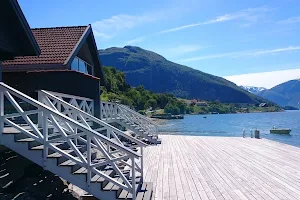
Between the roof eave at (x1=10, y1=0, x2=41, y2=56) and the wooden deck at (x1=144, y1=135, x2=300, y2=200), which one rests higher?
the roof eave at (x1=10, y1=0, x2=41, y2=56)

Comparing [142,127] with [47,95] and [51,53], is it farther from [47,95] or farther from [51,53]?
[47,95]

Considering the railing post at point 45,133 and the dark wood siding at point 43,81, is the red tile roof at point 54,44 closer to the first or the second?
the dark wood siding at point 43,81

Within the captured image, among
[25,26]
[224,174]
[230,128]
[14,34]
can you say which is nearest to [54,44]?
[14,34]

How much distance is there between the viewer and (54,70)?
12523 millimetres

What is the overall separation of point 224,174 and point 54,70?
24.2 feet

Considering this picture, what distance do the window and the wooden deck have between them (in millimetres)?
5100

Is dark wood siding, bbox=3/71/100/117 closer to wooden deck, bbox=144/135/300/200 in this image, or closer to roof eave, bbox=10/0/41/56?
roof eave, bbox=10/0/41/56

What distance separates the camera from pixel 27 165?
7.27 meters

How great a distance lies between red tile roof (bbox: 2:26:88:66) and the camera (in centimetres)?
1265

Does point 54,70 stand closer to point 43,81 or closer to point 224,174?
point 43,81

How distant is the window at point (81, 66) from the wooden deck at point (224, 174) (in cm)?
510

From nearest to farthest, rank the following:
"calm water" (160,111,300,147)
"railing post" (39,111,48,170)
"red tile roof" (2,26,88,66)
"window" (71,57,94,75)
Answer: "railing post" (39,111,48,170)
"red tile roof" (2,26,88,66)
"window" (71,57,94,75)
"calm water" (160,111,300,147)

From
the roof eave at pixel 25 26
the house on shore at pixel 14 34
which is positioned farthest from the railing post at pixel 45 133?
the roof eave at pixel 25 26

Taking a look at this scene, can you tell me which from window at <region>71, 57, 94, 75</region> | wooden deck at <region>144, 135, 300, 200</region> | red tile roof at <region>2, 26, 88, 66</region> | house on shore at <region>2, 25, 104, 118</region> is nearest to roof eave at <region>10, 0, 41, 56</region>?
house on shore at <region>2, 25, 104, 118</region>
